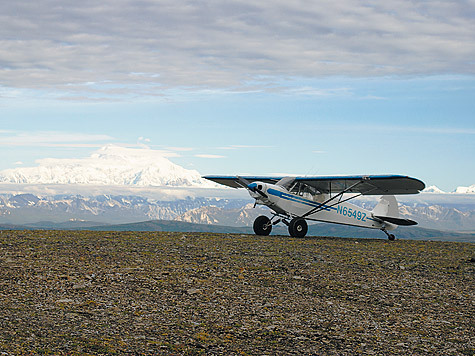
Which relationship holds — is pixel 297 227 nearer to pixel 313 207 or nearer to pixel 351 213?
A: pixel 313 207

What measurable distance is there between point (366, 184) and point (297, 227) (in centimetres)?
410

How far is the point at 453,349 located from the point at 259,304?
398 centimetres

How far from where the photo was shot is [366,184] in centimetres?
2564

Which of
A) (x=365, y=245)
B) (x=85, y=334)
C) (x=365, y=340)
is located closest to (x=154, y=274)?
(x=85, y=334)

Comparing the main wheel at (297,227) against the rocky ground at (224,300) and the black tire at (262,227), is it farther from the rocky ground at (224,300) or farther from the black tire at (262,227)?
the rocky ground at (224,300)

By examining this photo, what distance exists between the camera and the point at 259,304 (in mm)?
11367

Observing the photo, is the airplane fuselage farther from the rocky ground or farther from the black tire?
the rocky ground

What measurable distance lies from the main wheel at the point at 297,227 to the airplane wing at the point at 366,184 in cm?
220

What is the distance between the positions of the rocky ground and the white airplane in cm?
656

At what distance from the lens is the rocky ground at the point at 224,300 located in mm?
8938

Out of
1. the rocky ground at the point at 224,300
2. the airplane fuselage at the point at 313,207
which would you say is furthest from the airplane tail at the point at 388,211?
the rocky ground at the point at 224,300

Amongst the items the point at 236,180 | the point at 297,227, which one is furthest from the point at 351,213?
the point at 236,180

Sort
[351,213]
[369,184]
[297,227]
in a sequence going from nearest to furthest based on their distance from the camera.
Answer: [297,227]
[369,184]
[351,213]

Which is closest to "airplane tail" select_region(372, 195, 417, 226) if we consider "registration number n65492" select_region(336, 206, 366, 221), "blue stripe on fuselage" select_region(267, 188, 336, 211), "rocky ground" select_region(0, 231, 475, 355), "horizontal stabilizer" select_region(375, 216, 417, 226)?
"horizontal stabilizer" select_region(375, 216, 417, 226)
